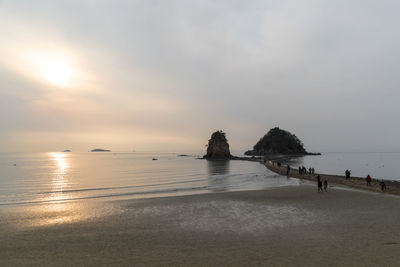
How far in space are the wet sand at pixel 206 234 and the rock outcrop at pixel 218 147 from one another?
391 ft

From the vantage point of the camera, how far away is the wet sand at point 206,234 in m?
9.66

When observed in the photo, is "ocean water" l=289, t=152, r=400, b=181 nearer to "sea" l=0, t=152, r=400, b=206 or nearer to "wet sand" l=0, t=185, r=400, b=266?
"sea" l=0, t=152, r=400, b=206

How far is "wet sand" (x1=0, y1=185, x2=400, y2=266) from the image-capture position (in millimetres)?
9656

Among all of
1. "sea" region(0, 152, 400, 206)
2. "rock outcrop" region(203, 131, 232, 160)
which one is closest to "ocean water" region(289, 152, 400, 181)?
"sea" region(0, 152, 400, 206)

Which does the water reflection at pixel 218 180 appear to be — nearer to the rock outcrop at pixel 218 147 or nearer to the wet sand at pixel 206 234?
the wet sand at pixel 206 234

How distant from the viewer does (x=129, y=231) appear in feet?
44.8

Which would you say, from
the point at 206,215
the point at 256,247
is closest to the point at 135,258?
the point at 256,247

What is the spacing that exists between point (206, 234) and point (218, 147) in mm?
130044

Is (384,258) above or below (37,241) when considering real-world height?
above

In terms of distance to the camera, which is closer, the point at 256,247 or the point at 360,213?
the point at 256,247

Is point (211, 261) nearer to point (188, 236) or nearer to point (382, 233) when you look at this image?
point (188, 236)

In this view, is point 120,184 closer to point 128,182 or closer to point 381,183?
point 128,182

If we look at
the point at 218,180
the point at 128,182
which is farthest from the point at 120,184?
the point at 218,180

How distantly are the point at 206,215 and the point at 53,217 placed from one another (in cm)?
1161
